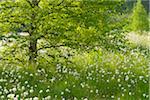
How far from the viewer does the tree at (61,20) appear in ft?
37.4

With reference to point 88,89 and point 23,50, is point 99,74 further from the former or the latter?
point 23,50

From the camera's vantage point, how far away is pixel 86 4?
11.5 m

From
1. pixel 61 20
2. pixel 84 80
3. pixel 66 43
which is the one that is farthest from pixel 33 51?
pixel 84 80

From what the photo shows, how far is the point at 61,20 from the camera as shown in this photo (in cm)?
1144

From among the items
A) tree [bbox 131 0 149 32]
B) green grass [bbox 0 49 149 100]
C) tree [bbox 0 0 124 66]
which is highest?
tree [bbox 0 0 124 66]

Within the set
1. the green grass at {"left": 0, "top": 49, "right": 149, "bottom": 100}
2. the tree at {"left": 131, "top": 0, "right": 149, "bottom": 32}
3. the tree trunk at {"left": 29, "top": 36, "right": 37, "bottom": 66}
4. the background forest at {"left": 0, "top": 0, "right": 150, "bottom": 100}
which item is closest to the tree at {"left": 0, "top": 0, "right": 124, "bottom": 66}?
the background forest at {"left": 0, "top": 0, "right": 150, "bottom": 100}

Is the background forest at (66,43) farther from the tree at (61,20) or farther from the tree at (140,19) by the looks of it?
the tree at (140,19)

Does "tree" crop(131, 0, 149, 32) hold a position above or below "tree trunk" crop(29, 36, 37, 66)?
below

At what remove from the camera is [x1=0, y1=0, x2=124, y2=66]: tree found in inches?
449

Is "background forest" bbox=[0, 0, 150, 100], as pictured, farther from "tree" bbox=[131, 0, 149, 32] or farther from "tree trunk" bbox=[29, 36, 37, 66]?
"tree" bbox=[131, 0, 149, 32]

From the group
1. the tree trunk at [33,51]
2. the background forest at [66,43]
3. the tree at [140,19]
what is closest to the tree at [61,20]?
the background forest at [66,43]

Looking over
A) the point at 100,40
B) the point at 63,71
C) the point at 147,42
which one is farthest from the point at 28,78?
the point at 147,42

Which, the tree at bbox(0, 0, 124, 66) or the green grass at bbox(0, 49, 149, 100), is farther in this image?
the tree at bbox(0, 0, 124, 66)

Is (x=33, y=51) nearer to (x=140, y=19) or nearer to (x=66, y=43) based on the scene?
(x=66, y=43)
